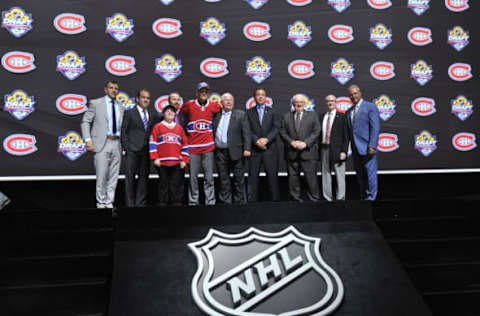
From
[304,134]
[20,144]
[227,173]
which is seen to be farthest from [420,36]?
[20,144]

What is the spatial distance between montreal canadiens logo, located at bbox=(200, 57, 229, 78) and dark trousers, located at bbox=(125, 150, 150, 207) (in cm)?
190

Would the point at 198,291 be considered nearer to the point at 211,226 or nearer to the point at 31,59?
the point at 211,226

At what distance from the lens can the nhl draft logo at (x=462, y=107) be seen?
6.25 metres

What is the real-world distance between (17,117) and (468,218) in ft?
18.0

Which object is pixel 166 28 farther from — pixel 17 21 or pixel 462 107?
pixel 462 107

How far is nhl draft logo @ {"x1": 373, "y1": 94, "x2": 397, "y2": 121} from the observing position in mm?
6027

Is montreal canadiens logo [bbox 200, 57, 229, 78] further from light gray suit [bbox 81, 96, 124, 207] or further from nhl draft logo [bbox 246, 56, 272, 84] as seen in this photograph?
light gray suit [bbox 81, 96, 124, 207]

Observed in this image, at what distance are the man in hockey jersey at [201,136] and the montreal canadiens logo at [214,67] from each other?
4.64ft

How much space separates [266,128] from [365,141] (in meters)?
1.14

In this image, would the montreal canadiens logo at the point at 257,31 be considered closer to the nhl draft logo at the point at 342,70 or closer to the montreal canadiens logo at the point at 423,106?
the nhl draft logo at the point at 342,70

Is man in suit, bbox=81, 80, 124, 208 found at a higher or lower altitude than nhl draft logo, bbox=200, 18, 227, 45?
lower

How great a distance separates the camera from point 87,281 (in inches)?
111

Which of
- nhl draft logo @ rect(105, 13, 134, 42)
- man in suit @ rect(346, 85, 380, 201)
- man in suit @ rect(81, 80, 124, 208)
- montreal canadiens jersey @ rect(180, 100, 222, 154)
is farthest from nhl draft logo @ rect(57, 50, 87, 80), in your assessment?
man in suit @ rect(346, 85, 380, 201)

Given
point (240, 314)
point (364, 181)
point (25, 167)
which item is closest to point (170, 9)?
point (25, 167)
